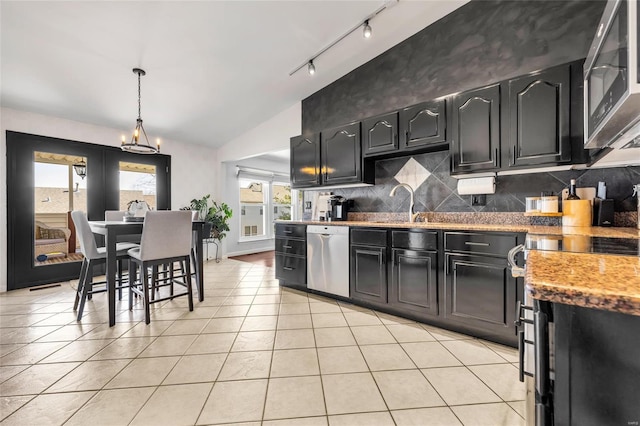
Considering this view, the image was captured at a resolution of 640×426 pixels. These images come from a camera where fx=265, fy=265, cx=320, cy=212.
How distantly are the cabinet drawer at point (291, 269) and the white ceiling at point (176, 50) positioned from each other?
8.06 ft

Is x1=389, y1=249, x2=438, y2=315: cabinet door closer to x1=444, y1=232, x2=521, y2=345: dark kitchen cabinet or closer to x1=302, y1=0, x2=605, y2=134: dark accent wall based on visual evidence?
x1=444, y1=232, x2=521, y2=345: dark kitchen cabinet

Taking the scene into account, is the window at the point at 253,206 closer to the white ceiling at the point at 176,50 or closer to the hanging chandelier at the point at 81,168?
the white ceiling at the point at 176,50

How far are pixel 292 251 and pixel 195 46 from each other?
2578 millimetres

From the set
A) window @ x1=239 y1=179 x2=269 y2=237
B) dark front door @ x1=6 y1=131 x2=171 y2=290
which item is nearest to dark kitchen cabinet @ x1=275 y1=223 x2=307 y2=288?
dark front door @ x1=6 y1=131 x2=171 y2=290

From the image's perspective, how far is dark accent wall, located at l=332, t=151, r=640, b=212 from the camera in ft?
6.75

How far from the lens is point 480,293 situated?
2.12m

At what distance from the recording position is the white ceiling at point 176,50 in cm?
237

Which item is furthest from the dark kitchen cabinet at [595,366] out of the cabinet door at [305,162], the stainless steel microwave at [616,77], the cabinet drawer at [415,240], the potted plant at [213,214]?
the potted plant at [213,214]

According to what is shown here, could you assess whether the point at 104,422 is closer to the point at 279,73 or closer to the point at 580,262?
the point at 580,262

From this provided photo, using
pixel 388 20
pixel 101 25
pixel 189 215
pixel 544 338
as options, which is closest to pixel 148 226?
pixel 189 215

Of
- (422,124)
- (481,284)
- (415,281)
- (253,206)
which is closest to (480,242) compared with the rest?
(481,284)

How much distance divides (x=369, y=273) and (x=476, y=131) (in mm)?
1681

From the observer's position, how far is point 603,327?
0.51 m

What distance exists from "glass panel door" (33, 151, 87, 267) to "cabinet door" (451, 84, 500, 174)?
4.99m
